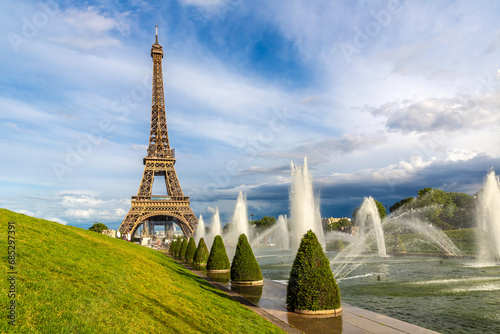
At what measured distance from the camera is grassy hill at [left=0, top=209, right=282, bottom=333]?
23.4ft

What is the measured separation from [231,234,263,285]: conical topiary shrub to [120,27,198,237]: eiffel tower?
52193 millimetres

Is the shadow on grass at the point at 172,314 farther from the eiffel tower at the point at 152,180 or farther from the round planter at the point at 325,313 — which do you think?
the eiffel tower at the point at 152,180

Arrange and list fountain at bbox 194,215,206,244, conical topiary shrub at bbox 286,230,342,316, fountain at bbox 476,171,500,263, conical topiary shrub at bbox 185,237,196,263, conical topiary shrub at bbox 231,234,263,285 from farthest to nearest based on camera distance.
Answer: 1. fountain at bbox 194,215,206,244
2. conical topiary shrub at bbox 185,237,196,263
3. fountain at bbox 476,171,500,263
4. conical topiary shrub at bbox 231,234,263,285
5. conical topiary shrub at bbox 286,230,342,316

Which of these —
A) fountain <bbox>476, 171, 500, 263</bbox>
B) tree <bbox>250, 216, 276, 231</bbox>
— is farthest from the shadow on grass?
tree <bbox>250, 216, 276, 231</bbox>

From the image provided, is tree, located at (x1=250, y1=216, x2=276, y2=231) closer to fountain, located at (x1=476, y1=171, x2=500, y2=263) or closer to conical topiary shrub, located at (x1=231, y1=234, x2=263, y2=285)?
fountain, located at (x1=476, y1=171, x2=500, y2=263)

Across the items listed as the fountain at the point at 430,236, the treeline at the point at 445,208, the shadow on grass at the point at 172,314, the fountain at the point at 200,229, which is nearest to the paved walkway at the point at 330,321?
the shadow on grass at the point at 172,314

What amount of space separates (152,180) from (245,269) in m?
60.7

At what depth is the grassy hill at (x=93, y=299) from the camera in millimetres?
7121

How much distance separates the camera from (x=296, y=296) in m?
12.0

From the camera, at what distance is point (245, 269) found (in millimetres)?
18781

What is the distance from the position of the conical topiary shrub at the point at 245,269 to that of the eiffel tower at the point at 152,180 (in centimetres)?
5219

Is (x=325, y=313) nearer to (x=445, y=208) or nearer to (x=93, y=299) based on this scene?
(x=93, y=299)

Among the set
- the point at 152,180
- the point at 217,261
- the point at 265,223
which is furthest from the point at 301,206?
the point at 265,223

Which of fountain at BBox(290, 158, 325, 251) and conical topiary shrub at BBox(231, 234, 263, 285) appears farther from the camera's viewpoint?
fountain at BBox(290, 158, 325, 251)
